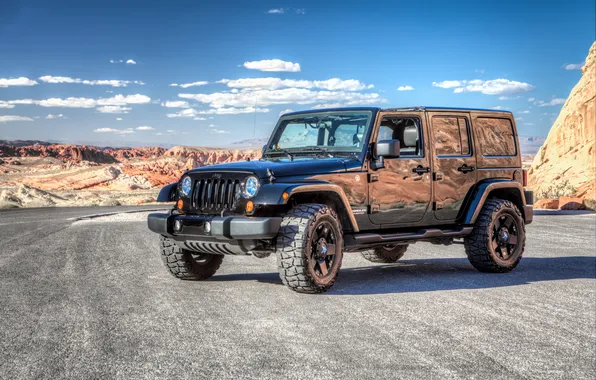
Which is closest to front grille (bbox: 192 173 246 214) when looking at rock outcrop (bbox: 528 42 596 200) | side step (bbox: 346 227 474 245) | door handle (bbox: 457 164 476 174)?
side step (bbox: 346 227 474 245)

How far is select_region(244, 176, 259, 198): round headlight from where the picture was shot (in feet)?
26.3

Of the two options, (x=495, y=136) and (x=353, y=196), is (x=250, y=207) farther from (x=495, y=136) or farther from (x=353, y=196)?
(x=495, y=136)

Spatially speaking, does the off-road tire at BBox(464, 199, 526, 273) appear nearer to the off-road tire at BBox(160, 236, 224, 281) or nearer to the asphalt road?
the asphalt road

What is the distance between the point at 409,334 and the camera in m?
6.32

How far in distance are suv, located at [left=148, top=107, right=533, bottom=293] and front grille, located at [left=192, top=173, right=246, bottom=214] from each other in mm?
15

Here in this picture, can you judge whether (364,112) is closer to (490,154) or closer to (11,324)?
(490,154)

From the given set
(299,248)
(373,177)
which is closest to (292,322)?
(299,248)

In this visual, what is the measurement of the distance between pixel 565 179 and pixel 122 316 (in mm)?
31344

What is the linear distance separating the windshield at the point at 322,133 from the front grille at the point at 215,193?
53.8 inches

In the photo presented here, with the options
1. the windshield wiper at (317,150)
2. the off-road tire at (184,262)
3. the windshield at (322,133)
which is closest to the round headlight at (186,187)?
the off-road tire at (184,262)

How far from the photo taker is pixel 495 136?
1095 cm

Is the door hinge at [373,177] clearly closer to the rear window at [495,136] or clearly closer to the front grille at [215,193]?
the front grille at [215,193]

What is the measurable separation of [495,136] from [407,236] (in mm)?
2651

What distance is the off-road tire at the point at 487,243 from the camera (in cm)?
1020
